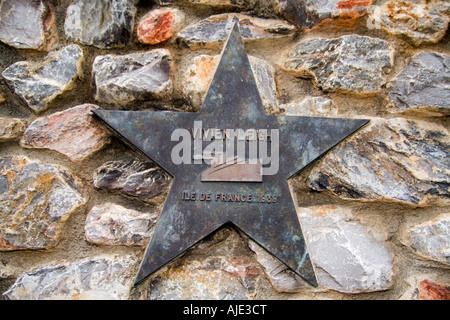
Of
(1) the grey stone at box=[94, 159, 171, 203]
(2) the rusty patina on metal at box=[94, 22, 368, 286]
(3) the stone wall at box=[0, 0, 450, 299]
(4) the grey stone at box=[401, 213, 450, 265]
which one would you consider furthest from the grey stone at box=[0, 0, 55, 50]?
(4) the grey stone at box=[401, 213, 450, 265]

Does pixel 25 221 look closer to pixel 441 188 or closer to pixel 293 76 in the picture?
pixel 293 76

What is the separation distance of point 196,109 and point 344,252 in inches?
22.3

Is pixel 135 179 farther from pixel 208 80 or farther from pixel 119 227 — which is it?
pixel 208 80

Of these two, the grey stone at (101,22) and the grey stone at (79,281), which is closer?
the grey stone at (79,281)

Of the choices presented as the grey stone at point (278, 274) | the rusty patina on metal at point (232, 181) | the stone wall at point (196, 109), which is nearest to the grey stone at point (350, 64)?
the stone wall at point (196, 109)

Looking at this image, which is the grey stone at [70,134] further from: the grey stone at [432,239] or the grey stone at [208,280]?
the grey stone at [432,239]

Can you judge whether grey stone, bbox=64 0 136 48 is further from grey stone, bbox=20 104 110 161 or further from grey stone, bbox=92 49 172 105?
grey stone, bbox=20 104 110 161

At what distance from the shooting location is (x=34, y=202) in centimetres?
105

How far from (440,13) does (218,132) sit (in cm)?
70

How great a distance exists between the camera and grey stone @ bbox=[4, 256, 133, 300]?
997 mm

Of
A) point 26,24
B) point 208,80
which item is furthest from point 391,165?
point 26,24

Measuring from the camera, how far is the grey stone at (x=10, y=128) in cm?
108

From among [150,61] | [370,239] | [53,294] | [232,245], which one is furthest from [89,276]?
[370,239]

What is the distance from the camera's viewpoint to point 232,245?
40.7 inches
